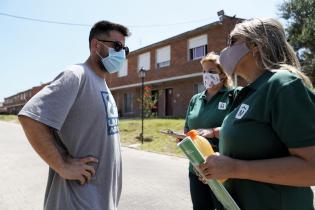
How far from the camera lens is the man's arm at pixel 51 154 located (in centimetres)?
215

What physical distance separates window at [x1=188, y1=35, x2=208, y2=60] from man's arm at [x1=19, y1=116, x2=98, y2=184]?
22.2 meters

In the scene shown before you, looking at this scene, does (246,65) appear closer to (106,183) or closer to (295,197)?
(295,197)

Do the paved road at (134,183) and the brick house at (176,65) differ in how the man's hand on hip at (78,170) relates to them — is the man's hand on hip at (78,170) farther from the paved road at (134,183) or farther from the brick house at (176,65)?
the brick house at (176,65)

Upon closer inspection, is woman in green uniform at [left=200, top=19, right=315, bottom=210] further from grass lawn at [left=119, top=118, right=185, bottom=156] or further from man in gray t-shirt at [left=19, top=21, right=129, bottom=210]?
grass lawn at [left=119, top=118, right=185, bottom=156]

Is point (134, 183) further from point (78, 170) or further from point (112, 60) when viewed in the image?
point (78, 170)

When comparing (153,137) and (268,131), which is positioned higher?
(268,131)

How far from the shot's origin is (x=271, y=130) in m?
1.77

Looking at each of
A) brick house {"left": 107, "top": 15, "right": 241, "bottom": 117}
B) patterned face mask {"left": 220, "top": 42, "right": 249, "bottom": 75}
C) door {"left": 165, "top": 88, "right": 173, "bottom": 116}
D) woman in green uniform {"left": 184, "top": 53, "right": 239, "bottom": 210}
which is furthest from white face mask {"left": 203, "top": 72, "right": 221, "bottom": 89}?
door {"left": 165, "top": 88, "right": 173, "bottom": 116}

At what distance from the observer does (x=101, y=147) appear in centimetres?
236

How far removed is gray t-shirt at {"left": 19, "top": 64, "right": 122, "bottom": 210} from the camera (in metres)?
2.19

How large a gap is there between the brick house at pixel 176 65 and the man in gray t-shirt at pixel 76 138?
19.8m

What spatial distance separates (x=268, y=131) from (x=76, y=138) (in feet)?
3.94

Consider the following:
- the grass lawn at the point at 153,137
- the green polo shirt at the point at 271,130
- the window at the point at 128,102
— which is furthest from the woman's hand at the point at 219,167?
the window at the point at 128,102

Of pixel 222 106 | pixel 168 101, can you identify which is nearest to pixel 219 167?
pixel 222 106
